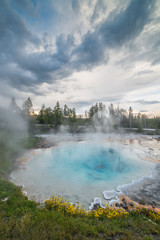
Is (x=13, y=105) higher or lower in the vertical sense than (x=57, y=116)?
higher

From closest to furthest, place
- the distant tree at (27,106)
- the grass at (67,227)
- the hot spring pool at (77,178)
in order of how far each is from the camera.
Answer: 1. the grass at (67,227)
2. the hot spring pool at (77,178)
3. the distant tree at (27,106)

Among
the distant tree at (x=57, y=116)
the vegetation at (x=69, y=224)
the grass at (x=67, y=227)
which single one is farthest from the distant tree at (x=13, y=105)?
the grass at (x=67, y=227)

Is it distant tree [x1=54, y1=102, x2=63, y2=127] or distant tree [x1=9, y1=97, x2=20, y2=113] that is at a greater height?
distant tree [x1=9, y1=97, x2=20, y2=113]

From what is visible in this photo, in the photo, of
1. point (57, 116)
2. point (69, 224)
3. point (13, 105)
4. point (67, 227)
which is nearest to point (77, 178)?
point (69, 224)

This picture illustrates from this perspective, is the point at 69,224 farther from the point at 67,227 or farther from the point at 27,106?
the point at 27,106

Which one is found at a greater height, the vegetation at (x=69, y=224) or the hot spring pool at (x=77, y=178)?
the vegetation at (x=69, y=224)

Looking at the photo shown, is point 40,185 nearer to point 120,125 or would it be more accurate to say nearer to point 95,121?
point 95,121

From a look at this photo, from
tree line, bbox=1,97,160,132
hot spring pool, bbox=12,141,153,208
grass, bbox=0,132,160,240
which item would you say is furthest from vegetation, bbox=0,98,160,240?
tree line, bbox=1,97,160,132

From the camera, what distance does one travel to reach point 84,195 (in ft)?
27.7

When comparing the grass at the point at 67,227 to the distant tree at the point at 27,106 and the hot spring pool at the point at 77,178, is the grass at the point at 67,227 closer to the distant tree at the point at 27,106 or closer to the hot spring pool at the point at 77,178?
the hot spring pool at the point at 77,178

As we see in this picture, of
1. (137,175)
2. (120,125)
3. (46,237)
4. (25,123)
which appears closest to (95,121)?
(120,125)

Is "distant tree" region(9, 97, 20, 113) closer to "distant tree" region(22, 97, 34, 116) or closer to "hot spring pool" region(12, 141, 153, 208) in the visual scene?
"distant tree" region(22, 97, 34, 116)

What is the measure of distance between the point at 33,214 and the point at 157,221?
592 centimetres

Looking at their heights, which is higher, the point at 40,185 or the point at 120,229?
the point at 120,229
